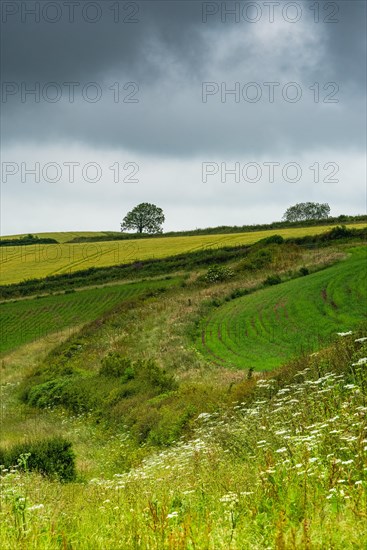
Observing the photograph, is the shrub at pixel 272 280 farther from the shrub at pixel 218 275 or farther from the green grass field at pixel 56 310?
the green grass field at pixel 56 310

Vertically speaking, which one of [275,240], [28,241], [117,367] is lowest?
[117,367]

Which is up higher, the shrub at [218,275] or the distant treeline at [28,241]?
the distant treeline at [28,241]

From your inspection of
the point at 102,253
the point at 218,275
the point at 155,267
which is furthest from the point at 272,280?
the point at 102,253

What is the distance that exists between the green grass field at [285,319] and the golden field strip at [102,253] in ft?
143

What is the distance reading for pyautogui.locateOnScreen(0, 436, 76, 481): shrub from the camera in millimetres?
14773

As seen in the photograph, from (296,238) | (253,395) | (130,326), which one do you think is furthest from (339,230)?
(253,395)

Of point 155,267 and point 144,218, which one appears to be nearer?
point 155,267

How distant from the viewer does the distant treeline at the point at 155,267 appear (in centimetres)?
6731

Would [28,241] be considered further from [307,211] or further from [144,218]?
[307,211]

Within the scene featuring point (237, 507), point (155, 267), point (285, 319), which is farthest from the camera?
A: point (155, 267)

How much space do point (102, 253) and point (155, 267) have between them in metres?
24.3

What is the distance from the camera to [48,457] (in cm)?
1513

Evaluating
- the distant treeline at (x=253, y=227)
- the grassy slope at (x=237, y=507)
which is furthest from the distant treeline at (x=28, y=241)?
the grassy slope at (x=237, y=507)

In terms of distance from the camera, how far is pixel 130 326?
39781 mm
